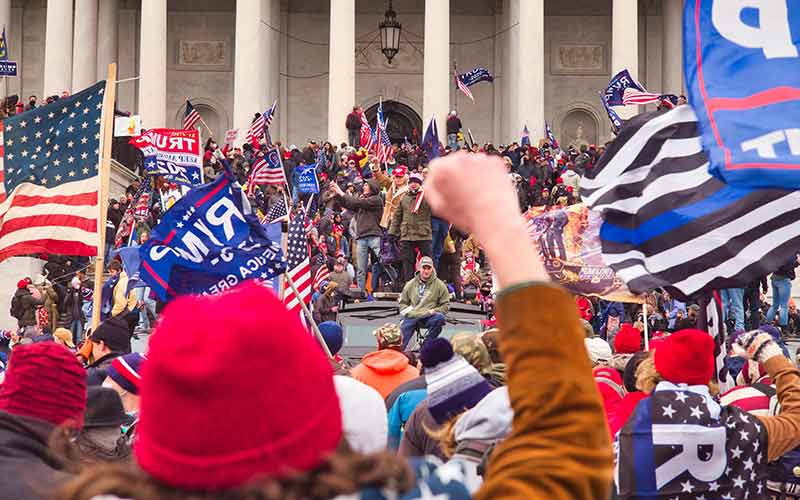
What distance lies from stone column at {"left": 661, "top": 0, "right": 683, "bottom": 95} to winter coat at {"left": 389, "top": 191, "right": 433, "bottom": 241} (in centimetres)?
2709

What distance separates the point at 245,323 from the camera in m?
1.61

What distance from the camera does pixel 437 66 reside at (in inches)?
1457

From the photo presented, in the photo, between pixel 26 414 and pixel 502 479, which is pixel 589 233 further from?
pixel 502 479

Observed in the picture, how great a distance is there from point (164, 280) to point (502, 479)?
635 cm

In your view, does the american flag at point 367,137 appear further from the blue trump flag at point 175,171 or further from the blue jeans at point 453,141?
the blue trump flag at point 175,171

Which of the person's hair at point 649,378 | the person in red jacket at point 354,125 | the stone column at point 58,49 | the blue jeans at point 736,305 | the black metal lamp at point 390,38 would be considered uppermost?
the stone column at point 58,49

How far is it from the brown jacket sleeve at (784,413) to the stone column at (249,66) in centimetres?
3289

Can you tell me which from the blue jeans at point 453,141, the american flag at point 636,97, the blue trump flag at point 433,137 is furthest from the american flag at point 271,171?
the blue jeans at point 453,141

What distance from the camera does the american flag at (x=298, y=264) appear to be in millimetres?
9570

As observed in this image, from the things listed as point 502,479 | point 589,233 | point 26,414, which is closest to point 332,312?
point 589,233

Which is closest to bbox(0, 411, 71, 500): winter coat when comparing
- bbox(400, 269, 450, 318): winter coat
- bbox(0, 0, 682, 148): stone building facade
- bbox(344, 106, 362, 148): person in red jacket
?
bbox(400, 269, 450, 318): winter coat

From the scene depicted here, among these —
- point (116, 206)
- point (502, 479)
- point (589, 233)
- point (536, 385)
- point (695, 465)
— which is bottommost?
point (695, 465)

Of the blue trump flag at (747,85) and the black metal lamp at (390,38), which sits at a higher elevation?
the black metal lamp at (390,38)

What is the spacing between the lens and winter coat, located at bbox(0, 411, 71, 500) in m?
2.77
